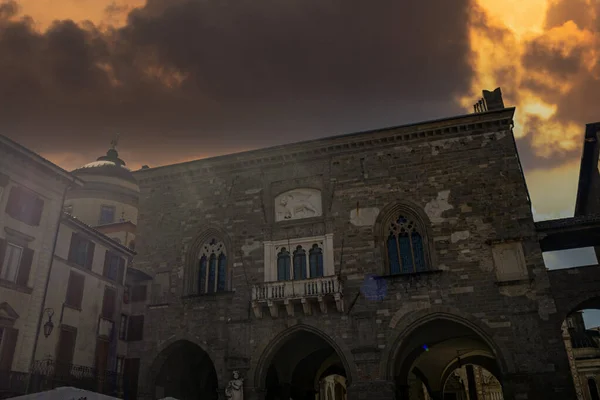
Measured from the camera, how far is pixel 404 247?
20.3m

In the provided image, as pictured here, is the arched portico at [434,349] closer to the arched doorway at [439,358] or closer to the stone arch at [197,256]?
the arched doorway at [439,358]

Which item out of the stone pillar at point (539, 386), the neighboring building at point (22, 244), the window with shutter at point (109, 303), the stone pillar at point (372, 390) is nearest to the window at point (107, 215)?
the window with shutter at point (109, 303)

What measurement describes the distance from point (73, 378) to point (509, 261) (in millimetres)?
16501

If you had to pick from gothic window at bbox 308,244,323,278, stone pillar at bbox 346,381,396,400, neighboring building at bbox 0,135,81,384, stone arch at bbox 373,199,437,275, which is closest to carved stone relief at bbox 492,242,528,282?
stone arch at bbox 373,199,437,275

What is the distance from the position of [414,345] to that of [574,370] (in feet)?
74.9

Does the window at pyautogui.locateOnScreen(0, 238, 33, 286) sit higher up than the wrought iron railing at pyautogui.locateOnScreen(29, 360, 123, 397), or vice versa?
the window at pyautogui.locateOnScreen(0, 238, 33, 286)

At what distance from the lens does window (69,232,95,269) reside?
20.7m

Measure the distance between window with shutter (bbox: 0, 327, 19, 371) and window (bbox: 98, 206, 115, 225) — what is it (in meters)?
17.8

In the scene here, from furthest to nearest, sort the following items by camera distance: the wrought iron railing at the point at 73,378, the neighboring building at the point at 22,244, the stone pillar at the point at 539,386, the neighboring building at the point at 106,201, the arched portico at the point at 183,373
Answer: the neighboring building at the point at 106,201 → the arched portico at the point at 183,373 → the wrought iron railing at the point at 73,378 → the neighboring building at the point at 22,244 → the stone pillar at the point at 539,386

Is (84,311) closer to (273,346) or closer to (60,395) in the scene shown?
(273,346)

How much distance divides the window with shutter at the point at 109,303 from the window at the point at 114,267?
0.59 m

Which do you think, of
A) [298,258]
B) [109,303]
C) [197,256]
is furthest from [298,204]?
[109,303]

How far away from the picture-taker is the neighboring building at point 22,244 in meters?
17.2

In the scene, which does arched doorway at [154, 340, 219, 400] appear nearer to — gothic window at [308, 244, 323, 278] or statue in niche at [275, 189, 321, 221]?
gothic window at [308, 244, 323, 278]
